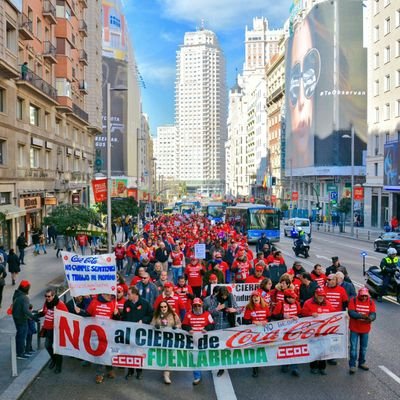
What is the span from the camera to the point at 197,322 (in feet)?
29.4

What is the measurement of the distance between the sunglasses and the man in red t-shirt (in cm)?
6840

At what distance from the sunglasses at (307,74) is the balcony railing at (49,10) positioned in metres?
45.2

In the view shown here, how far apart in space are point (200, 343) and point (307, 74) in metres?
73.0

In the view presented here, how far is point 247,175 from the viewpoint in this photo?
6275 inches

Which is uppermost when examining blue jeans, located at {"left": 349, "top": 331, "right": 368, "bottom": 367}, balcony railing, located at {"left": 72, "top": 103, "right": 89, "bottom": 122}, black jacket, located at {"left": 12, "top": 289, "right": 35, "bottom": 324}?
balcony railing, located at {"left": 72, "top": 103, "right": 89, "bottom": 122}

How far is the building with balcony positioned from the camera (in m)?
28.4

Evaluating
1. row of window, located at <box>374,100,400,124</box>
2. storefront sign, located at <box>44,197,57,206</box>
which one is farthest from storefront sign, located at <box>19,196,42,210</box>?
row of window, located at <box>374,100,400,124</box>

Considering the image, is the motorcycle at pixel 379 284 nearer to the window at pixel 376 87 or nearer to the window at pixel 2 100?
the window at pixel 2 100

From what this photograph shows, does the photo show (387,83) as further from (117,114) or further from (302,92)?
(117,114)

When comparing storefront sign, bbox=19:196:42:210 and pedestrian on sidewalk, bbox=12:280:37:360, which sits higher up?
storefront sign, bbox=19:196:42:210

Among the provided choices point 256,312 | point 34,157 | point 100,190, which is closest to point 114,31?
point 34,157

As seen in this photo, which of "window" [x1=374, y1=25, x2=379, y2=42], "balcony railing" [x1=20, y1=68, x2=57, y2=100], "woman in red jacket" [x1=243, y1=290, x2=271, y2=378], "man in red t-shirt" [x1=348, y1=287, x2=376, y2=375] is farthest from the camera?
"window" [x1=374, y1=25, x2=379, y2=42]

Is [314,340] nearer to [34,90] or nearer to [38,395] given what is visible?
[38,395]

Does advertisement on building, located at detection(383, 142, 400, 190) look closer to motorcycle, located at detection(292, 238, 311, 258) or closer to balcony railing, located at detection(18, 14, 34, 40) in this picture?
motorcycle, located at detection(292, 238, 311, 258)
